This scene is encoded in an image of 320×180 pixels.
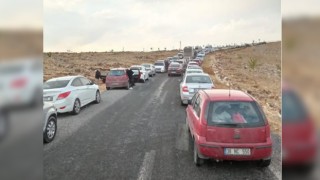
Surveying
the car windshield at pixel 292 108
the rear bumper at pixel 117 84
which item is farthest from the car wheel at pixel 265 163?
the rear bumper at pixel 117 84

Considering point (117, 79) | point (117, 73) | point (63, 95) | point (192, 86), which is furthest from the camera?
point (117, 73)

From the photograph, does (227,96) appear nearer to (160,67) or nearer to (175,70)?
(175,70)

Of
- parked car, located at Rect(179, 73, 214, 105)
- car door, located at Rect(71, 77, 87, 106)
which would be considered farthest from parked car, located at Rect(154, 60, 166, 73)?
car door, located at Rect(71, 77, 87, 106)

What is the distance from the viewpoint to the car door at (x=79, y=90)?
41.7 ft

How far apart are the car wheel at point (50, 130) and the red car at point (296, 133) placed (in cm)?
692

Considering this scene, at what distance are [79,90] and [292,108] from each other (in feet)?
38.3

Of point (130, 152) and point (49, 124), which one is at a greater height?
point (49, 124)

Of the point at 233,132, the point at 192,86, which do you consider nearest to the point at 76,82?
the point at 192,86

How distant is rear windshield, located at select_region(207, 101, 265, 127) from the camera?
5.96m

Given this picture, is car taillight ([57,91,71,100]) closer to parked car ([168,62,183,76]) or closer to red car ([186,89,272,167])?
red car ([186,89,272,167])

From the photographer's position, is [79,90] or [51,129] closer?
[51,129]

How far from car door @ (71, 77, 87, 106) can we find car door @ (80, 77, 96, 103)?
204mm

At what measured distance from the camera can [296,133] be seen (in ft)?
6.75

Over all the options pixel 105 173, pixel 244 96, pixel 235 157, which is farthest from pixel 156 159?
pixel 244 96
